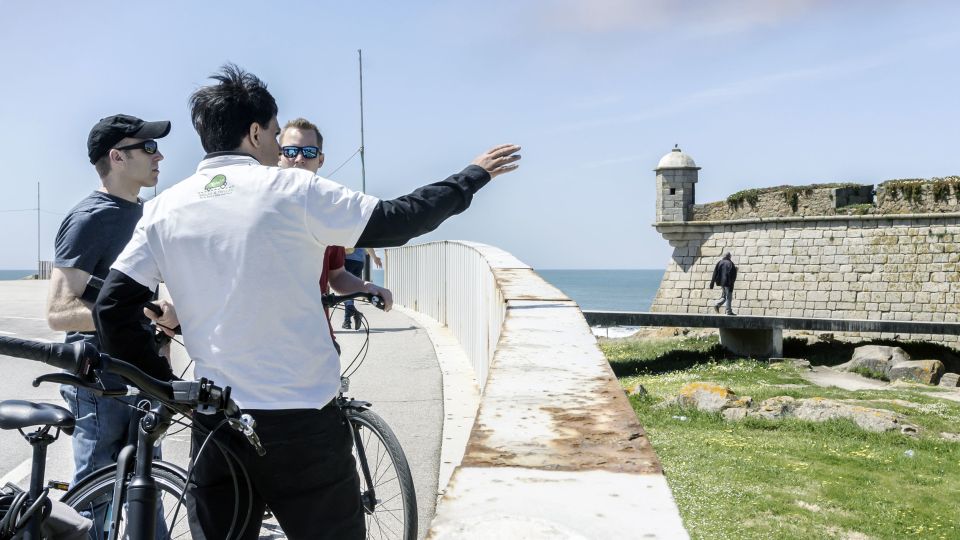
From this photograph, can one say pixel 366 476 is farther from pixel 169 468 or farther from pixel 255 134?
pixel 255 134

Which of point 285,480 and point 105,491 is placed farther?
point 105,491

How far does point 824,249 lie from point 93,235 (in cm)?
3182

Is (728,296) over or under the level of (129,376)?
under

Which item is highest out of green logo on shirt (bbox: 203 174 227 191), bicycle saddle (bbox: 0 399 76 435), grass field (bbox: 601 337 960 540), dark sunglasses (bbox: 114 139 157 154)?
dark sunglasses (bbox: 114 139 157 154)

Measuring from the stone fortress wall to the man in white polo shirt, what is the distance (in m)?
28.5

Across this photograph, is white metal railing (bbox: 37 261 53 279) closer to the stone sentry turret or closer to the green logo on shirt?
the stone sentry turret

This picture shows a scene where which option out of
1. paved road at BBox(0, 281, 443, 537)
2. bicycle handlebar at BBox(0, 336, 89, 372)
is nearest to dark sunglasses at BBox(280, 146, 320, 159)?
paved road at BBox(0, 281, 443, 537)

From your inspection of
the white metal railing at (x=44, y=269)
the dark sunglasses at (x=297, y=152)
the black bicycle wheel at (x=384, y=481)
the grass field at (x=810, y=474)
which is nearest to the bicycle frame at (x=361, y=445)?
the black bicycle wheel at (x=384, y=481)

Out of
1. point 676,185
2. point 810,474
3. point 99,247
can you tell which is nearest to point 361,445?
point 99,247

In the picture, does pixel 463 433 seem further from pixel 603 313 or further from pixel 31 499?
pixel 603 313

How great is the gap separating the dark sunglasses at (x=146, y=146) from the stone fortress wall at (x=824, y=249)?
91.9ft

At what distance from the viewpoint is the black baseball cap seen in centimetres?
326

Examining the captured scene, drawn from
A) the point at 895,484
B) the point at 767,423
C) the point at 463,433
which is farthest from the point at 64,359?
the point at 767,423

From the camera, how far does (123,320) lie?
7.42ft
